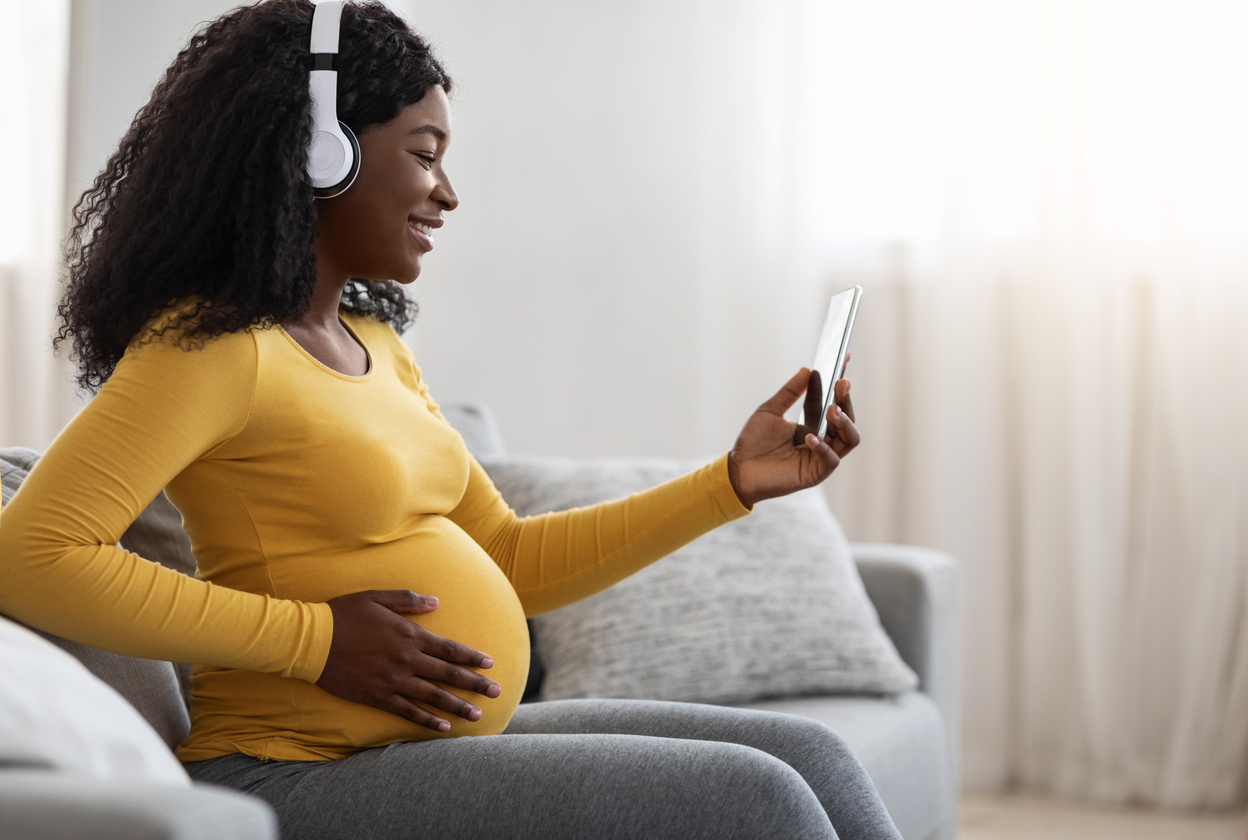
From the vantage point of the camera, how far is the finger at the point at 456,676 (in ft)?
2.93

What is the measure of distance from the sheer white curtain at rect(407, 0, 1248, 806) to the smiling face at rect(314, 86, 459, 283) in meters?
1.59

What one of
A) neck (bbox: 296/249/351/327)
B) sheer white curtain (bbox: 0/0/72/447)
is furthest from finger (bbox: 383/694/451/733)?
sheer white curtain (bbox: 0/0/72/447)

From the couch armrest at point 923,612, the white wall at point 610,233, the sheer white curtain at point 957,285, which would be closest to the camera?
the couch armrest at point 923,612

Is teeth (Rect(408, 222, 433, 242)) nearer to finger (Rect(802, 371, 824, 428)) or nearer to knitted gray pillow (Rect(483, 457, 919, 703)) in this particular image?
finger (Rect(802, 371, 824, 428))

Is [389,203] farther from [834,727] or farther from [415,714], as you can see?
[834,727]

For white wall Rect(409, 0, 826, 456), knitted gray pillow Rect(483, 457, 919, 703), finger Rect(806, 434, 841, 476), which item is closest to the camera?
finger Rect(806, 434, 841, 476)

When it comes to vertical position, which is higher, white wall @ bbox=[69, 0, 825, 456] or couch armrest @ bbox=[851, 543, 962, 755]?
white wall @ bbox=[69, 0, 825, 456]

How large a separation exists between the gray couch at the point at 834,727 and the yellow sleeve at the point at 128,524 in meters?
0.19

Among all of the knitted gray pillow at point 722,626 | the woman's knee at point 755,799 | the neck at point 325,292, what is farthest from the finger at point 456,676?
the knitted gray pillow at point 722,626

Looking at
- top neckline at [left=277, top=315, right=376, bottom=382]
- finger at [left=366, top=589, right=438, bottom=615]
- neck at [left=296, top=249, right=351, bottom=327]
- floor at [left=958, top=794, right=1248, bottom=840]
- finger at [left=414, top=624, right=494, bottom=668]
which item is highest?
neck at [left=296, top=249, right=351, bottom=327]

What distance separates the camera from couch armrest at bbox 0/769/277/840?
18.5 inches

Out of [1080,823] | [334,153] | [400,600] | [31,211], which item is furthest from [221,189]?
[1080,823]

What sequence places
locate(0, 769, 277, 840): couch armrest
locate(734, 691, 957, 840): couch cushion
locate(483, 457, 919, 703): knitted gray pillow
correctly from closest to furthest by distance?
locate(0, 769, 277, 840): couch armrest → locate(734, 691, 957, 840): couch cushion → locate(483, 457, 919, 703): knitted gray pillow

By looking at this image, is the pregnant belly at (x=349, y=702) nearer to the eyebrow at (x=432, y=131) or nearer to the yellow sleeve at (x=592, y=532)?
the yellow sleeve at (x=592, y=532)
